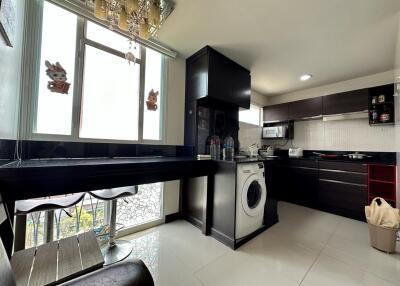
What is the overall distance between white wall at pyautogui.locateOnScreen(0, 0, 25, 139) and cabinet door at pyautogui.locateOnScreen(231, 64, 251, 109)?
7.54 feet

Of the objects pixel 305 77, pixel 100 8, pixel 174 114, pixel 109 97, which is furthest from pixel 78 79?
pixel 305 77

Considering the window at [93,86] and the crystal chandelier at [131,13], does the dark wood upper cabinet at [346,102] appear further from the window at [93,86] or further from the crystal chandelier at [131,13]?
the crystal chandelier at [131,13]

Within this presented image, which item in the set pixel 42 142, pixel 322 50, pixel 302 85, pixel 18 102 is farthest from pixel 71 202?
pixel 302 85

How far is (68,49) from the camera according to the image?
1629mm

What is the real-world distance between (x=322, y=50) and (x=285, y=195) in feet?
8.46

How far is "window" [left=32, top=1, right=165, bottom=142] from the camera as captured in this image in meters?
1.52

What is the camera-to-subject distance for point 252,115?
12.4ft

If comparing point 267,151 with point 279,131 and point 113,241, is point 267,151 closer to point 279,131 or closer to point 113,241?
point 279,131

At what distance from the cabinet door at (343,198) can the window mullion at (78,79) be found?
3.63m

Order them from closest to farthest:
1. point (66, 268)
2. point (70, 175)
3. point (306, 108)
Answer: point (66, 268) → point (70, 175) → point (306, 108)

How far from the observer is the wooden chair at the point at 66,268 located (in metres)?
0.50

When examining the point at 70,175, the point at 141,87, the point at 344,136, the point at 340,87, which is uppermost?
the point at 340,87

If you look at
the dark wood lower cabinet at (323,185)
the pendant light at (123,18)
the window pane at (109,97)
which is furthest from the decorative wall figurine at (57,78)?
the dark wood lower cabinet at (323,185)

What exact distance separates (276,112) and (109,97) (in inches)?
132
